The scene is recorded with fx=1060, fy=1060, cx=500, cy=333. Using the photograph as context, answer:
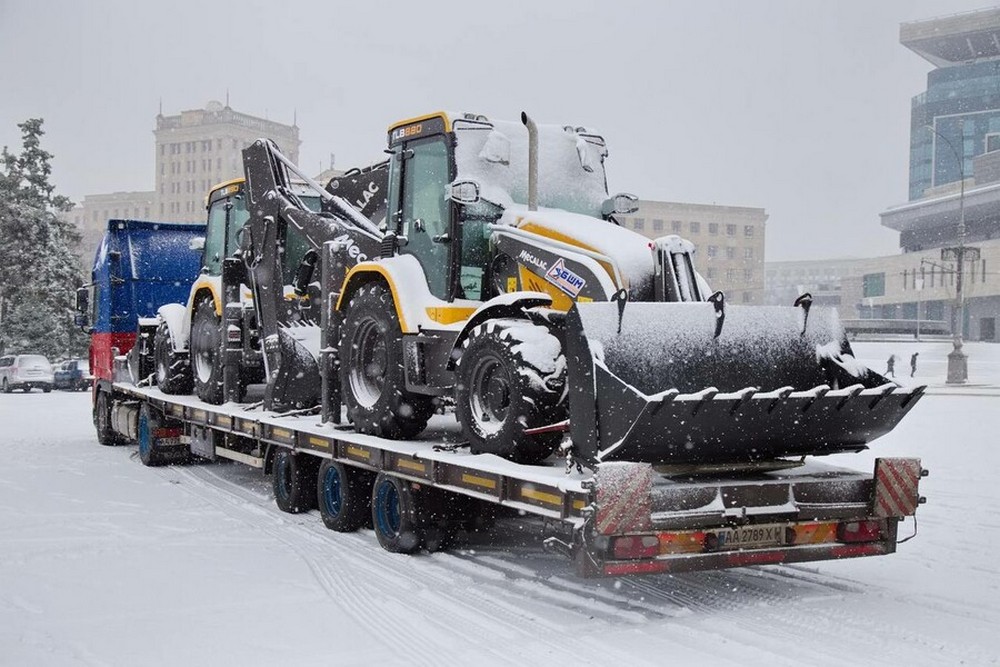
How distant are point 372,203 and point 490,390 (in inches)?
200

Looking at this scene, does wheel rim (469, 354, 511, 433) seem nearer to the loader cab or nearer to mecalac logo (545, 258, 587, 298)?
mecalac logo (545, 258, 587, 298)

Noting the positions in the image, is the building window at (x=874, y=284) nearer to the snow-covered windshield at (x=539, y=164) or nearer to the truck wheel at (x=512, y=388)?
the snow-covered windshield at (x=539, y=164)

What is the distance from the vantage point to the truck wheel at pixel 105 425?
675 inches

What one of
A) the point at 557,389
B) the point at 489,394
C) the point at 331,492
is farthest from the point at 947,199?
the point at 557,389

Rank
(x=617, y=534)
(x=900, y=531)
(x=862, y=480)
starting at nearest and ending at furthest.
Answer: (x=617, y=534) < (x=862, y=480) < (x=900, y=531)

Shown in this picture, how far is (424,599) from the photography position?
7.10 m

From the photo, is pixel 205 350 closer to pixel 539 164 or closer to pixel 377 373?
pixel 377 373

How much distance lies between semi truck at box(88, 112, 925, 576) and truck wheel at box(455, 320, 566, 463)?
0.02 metres

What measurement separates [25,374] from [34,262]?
11.5 metres

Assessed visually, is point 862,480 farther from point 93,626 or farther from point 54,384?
point 54,384

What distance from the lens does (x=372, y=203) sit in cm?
1213

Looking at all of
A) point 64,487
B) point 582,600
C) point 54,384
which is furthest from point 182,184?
point 582,600

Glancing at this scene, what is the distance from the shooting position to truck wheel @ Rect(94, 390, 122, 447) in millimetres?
17136

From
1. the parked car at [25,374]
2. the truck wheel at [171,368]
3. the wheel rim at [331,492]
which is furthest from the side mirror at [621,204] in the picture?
the parked car at [25,374]
